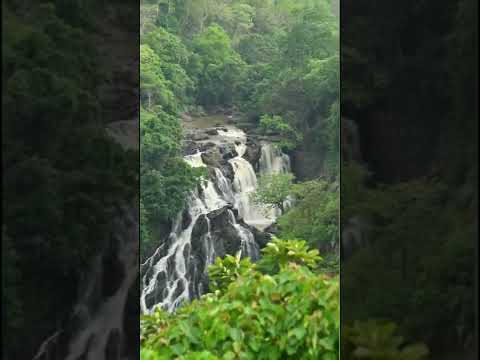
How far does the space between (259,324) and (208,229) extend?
18.0 inches

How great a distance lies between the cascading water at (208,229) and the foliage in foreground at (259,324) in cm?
10

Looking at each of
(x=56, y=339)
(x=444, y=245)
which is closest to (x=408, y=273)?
(x=444, y=245)

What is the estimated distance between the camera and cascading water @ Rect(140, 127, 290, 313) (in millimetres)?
2416

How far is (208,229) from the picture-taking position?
2.45m

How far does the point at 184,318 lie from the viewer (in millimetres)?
2404

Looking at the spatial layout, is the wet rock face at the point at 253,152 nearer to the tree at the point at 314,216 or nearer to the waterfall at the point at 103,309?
the tree at the point at 314,216

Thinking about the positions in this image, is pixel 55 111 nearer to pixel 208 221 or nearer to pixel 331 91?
pixel 208 221

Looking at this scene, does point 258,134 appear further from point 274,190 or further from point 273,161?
point 274,190

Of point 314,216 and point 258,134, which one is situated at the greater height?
point 258,134

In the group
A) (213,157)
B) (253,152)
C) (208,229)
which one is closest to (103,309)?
(208,229)

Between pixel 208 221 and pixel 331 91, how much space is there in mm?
775

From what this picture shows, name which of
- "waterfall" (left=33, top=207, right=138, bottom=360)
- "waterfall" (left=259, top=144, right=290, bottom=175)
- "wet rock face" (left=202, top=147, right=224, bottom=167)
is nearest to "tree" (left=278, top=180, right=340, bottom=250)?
"waterfall" (left=259, top=144, right=290, bottom=175)

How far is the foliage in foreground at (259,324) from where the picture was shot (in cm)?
229

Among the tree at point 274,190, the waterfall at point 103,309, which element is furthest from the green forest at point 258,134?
the waterfall at point 103,309
